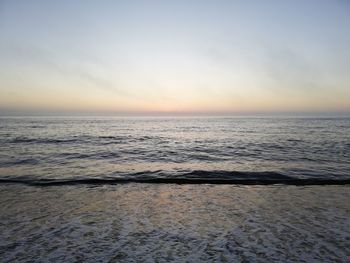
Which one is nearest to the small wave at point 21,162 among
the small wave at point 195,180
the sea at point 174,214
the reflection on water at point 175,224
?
the sea at point 174,214

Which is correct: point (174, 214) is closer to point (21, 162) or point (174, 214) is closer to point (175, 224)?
point (175, 224)

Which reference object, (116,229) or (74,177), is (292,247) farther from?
(74,177)

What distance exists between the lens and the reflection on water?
4332mm

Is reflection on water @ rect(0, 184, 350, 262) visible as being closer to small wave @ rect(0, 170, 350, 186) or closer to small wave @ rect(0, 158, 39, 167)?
small wave @ rect(0, 170, 350, 186)

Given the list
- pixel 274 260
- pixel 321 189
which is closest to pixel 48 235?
pixel 274 260

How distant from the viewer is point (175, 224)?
568 centimetres

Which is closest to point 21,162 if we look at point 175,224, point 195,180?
point 195,180

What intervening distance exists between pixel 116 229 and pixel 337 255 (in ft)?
13.4

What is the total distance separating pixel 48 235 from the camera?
507cm

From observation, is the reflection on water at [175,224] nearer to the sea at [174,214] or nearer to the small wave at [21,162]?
the sea at [174,214]

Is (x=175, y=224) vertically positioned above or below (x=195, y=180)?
above

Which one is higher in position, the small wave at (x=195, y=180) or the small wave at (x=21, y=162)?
the small wave at (x=195, y=180)

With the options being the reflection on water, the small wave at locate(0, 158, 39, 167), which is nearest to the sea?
the reflection on water

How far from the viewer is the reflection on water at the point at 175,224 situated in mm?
4332
